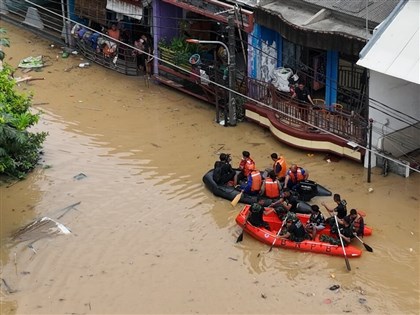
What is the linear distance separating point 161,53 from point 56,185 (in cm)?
670

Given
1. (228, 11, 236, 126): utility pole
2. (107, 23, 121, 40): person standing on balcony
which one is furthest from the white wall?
(107, 23, 121, 40): person standing on balcony

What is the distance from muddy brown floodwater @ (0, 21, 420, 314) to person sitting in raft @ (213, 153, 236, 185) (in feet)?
1.69

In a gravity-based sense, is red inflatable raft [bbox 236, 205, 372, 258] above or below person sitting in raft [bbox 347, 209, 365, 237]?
below

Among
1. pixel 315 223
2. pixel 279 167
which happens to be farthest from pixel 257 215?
pixel 279 167

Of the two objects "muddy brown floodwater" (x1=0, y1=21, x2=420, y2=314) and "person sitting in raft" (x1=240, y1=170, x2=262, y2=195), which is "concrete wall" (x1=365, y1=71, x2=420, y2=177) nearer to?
"muddy brown floodwater" (x1=0, y1=21, x2=420, y2=314)

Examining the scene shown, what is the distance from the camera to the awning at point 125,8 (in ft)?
80.8

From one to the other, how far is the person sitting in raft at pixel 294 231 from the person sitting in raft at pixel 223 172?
8.24ft

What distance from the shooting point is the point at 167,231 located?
55.8 ft

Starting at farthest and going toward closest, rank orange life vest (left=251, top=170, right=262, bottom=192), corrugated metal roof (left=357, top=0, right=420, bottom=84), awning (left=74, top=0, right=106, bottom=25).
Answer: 1. awning (left=74, top=0, right=106, bottom=25)
2. orange life vest (left=251, top=170, right=262, bottom=192)
3. corrugated metal roof (left=357, top=0, right=420, bottom=84)

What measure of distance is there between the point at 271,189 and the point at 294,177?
2.14ft

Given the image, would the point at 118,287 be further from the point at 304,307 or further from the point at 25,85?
the point at 25,85

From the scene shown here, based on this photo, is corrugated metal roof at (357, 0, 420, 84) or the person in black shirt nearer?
the person in black shirt

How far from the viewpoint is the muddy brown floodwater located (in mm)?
14820

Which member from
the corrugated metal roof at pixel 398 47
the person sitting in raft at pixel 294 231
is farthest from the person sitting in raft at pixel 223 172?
the corrugated metal roof at pixel 398 47
